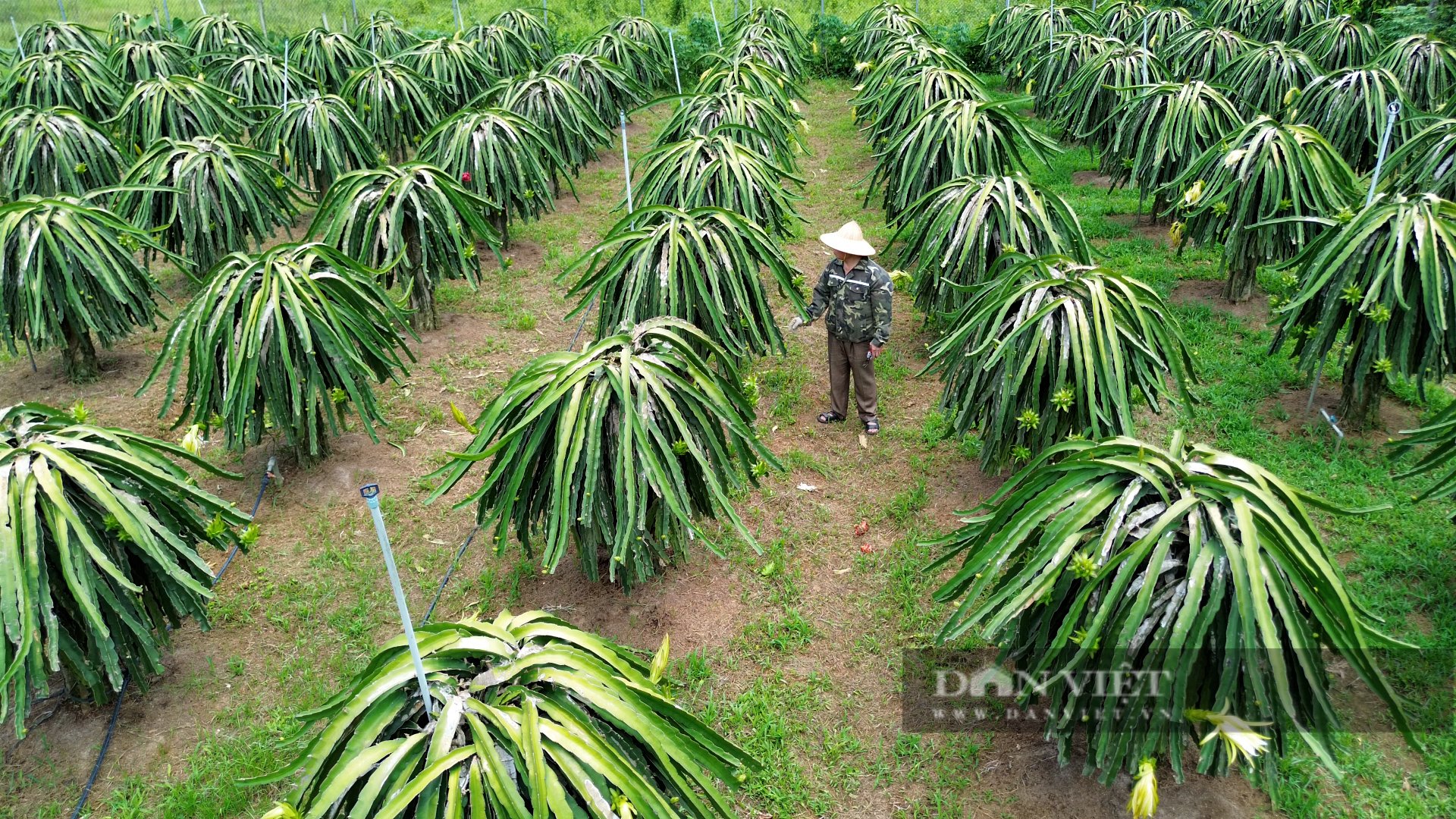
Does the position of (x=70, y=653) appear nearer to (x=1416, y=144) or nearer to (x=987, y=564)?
(x=987, y=564)

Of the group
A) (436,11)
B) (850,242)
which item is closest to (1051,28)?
(850,242)

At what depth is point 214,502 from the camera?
167 inches

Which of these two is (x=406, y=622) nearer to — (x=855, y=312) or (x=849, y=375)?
(x=855, y=312)

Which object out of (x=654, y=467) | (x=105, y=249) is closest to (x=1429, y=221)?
(x=654, y=467)

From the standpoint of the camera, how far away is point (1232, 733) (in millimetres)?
2984

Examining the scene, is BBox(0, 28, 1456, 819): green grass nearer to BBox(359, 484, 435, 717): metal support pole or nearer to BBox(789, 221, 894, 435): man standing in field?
BBox(789, 221, 894, 435): man standing in field

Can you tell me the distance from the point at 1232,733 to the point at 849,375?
363 cm

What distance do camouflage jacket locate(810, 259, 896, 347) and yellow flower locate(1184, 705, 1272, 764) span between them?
320 centimetres

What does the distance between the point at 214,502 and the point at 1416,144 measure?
761cm

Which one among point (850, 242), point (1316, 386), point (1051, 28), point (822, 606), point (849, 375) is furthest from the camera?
point (1051, 28)

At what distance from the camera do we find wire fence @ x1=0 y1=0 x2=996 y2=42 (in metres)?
15.6

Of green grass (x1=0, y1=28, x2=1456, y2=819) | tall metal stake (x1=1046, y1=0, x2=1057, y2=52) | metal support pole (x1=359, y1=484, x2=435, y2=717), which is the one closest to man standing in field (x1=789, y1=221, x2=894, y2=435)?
green grass (x1=0, y1=28, x2=1456, y2=819)

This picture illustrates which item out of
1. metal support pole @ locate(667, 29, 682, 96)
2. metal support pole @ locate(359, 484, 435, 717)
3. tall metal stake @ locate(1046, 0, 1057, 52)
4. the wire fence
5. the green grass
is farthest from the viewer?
the wire fence

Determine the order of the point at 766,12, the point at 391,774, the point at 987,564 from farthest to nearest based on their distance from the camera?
the point at 766,12 < the point at 987,564 < the point at 391,774
